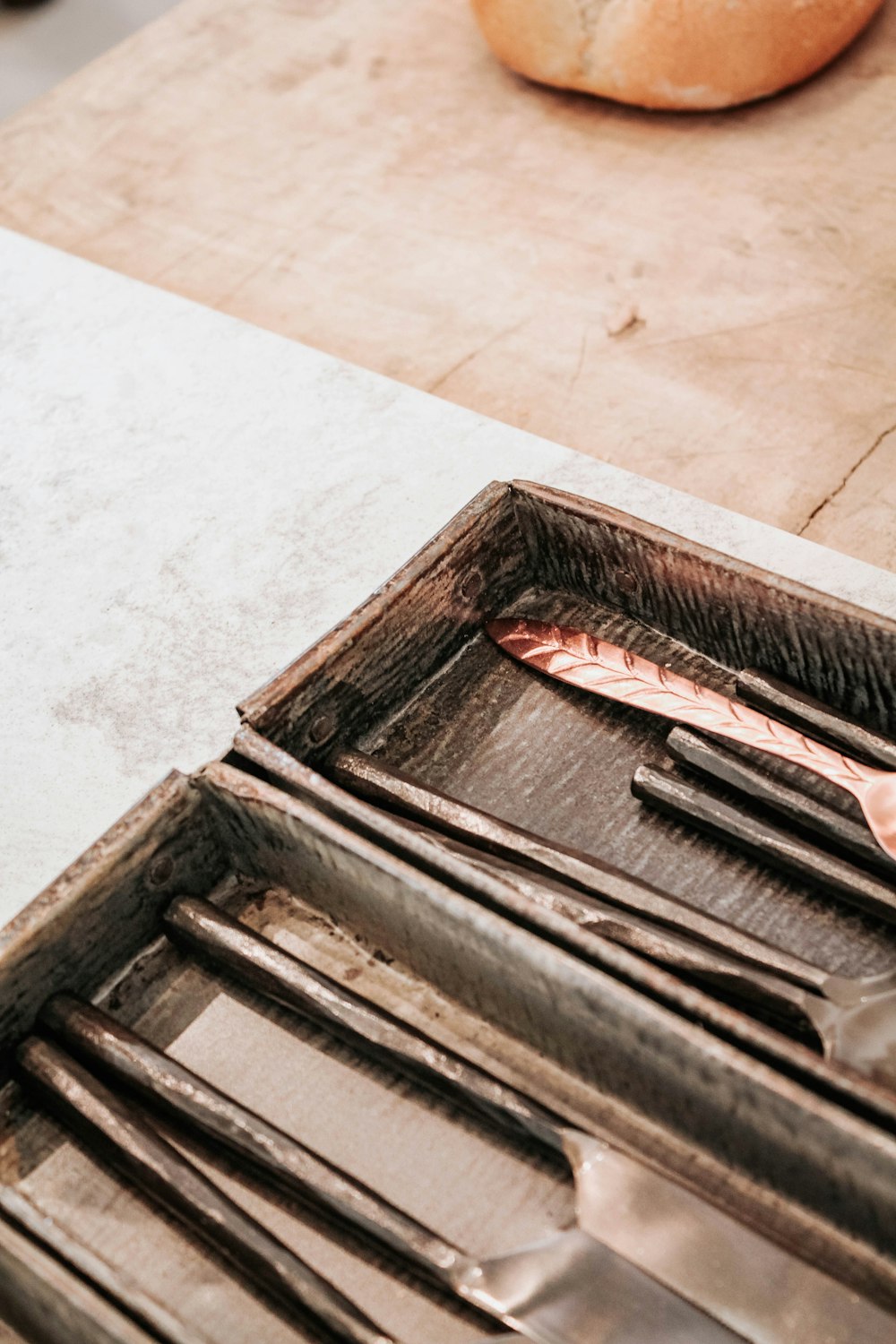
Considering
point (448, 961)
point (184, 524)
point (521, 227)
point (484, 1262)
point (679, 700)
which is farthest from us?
point (521, 227)

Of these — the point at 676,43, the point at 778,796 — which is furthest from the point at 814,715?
the point at 676,43

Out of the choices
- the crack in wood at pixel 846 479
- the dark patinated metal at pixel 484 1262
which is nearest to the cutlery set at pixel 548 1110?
the dark patinated metal at pixel 484 1262

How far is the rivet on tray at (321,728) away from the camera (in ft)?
2.72

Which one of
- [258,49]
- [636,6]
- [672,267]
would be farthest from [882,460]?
[258,49]

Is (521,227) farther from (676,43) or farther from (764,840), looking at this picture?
(764,840)

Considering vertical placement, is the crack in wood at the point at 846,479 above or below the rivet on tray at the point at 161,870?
below

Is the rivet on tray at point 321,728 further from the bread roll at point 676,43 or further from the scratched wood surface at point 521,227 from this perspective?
the bread roll at point 676,43

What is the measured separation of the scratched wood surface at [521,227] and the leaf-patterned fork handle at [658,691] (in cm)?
48

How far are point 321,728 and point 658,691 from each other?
8.9 inches

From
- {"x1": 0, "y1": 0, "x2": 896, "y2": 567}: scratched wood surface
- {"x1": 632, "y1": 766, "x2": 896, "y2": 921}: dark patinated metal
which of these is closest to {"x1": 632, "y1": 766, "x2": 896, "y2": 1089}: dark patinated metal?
{"x1": 632, "y1": 766, "x2": 896, "y2": 921}: dark patinated metal

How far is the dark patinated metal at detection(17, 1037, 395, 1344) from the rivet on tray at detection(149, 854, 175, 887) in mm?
112

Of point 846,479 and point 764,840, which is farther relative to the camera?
point 846,479

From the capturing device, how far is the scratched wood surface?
4.59 feet

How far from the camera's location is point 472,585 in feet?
2.98
